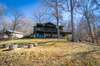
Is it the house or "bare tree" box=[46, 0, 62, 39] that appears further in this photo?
the house

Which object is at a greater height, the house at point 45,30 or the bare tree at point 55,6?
the bare tree at point 55,6

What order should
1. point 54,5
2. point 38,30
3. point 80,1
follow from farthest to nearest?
1. point 38,30
2. point 54,5
3. point 80,1

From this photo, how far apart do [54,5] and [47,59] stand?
22.9 m

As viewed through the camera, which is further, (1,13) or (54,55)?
(1,13)

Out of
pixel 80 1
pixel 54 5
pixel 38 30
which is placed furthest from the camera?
pixel 38 30

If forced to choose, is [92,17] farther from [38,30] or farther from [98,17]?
[38,30]

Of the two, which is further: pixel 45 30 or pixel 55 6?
pixel 45 30

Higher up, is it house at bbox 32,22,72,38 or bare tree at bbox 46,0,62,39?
bare tree at bbox 46,0,62,39

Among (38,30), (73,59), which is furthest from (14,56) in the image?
(38,30)

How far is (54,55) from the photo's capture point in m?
13.8

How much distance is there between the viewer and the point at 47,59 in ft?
41.8

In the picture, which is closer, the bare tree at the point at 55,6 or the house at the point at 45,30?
the bare tree at the point at 55,6

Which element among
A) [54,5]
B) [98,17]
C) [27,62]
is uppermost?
[54,5]

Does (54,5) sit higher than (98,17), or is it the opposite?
(54,5)
